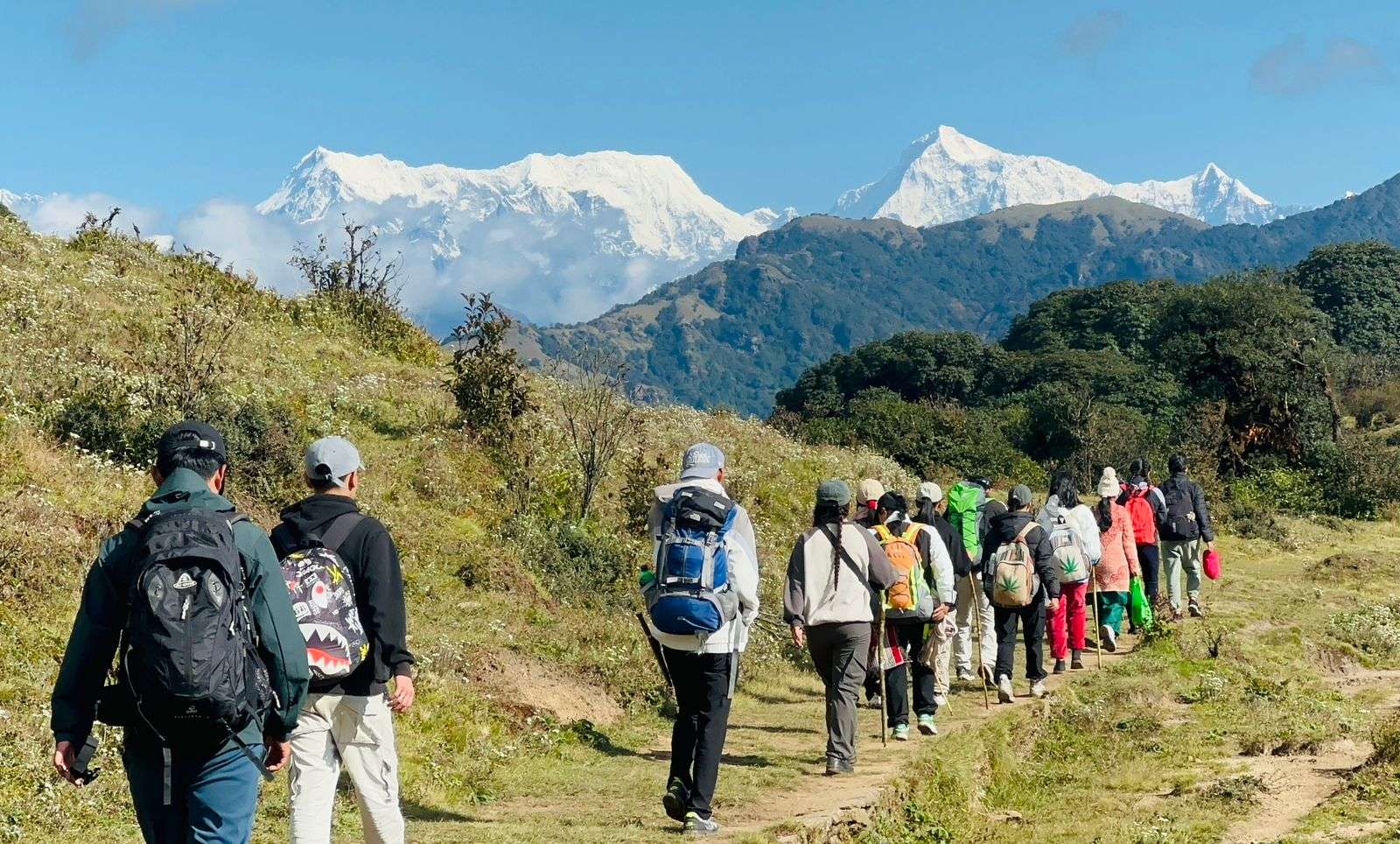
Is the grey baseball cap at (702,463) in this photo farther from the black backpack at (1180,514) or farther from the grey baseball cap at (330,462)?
the black backpack at (1180,514)

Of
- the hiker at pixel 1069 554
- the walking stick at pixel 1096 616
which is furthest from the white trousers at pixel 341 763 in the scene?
the walking stick at pixel 1096 616

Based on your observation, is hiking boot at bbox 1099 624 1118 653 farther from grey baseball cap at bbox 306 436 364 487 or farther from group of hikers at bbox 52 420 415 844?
group of hikers at bbox 52 420 415 844

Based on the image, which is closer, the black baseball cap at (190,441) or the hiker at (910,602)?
the black baseball cap at (190,441)

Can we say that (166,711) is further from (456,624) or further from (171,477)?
(456,624)

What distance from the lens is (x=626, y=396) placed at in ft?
67.2

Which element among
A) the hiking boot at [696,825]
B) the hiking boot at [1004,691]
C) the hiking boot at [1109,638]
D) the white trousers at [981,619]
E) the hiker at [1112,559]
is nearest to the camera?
the hiking boot at [696,825]

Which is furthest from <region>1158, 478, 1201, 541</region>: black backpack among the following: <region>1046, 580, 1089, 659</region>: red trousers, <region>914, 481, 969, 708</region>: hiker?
<region>914, 481, 969, 708</region>: hiker

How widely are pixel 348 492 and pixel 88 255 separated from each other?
2086cm

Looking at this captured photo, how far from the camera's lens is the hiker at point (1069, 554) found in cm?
1280

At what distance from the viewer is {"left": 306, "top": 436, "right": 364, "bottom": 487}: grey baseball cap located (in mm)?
5613

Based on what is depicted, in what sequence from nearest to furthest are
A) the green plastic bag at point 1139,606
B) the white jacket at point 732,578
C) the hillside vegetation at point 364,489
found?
the white jacket at point 732,578 → the hillside vegetation at point 364,489 → the green plastic bag at point 1139,606

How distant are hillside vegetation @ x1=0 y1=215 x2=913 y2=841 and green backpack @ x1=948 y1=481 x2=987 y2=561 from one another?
2849 mm

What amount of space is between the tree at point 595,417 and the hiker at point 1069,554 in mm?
6588

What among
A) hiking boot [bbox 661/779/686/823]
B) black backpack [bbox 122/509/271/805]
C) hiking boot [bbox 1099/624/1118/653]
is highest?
black backpack [bbox 122/509/271/805]
